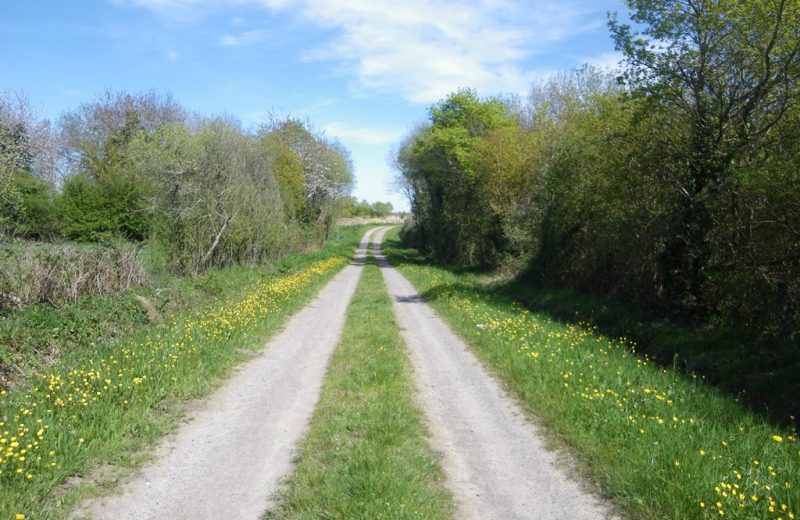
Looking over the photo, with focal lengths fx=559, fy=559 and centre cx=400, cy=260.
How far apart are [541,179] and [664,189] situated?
9.42 metres

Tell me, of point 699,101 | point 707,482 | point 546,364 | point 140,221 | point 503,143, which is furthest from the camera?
point 140,221

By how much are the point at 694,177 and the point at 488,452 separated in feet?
33.8

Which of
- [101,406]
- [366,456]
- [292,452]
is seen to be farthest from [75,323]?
[366,456]

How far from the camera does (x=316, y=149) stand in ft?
150

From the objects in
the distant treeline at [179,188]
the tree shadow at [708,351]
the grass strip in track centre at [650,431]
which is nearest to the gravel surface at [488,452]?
the grass strip in track centre at [650,431]

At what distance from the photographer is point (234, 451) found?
6348 mm

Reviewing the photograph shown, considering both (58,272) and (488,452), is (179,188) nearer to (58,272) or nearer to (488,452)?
(58,272)

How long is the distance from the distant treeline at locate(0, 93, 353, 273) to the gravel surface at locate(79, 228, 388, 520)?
9772 mm

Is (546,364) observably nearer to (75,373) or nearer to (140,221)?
(75,373)

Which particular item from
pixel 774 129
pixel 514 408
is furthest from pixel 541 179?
pixel 514 408

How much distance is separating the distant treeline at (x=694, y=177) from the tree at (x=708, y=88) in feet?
0.09

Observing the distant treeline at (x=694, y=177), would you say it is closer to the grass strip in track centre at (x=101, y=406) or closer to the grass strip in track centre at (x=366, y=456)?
the grass strip in track centre at (x=366, y=456)

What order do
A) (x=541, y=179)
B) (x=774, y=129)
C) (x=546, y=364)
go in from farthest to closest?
(x=541, y=179)
(x=774, y=129)
(x=546, y=364)

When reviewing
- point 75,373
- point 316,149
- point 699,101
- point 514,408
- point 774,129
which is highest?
point 316,149
